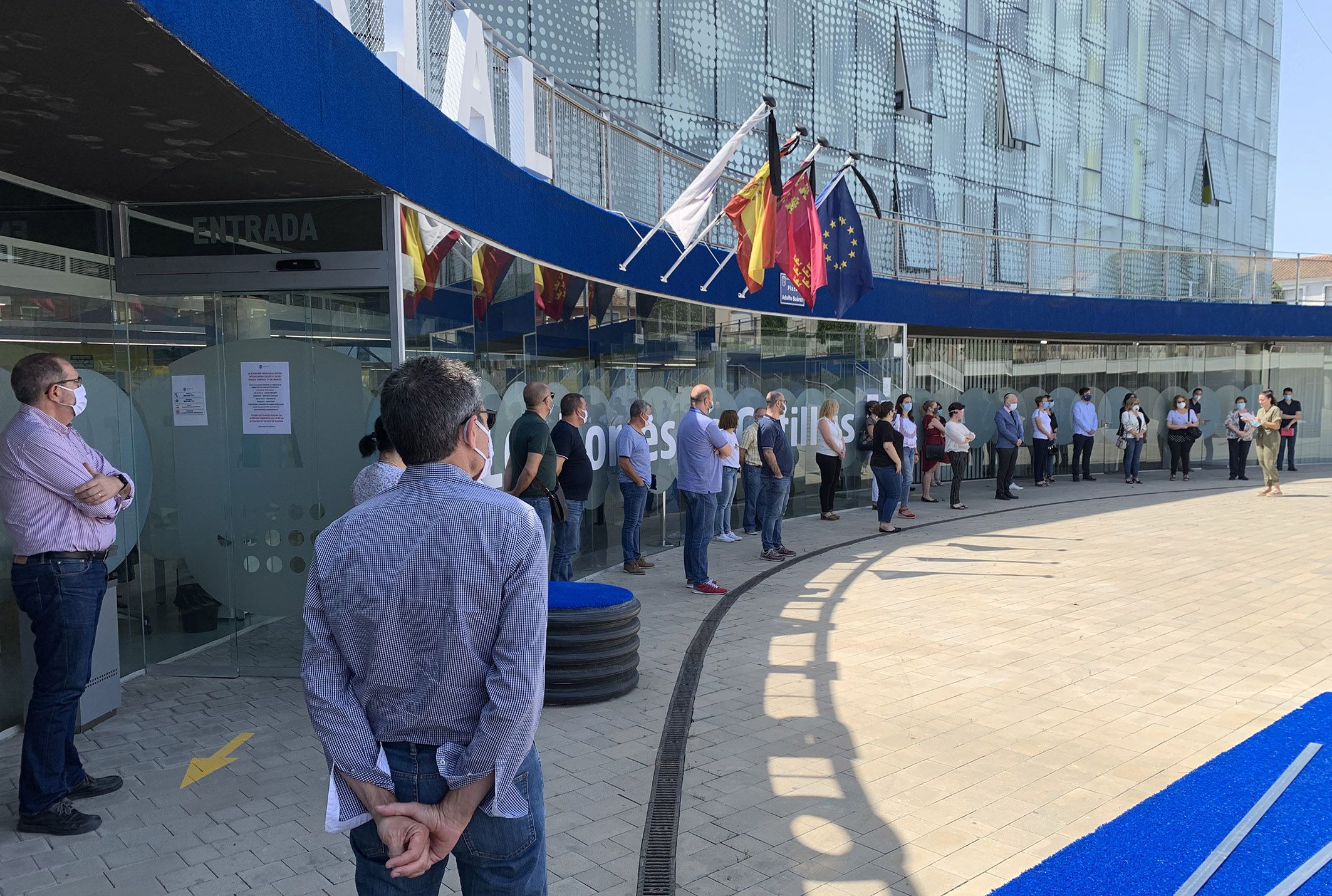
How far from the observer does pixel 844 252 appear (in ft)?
46.3

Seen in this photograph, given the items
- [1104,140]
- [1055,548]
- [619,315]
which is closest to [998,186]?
[1104,140]

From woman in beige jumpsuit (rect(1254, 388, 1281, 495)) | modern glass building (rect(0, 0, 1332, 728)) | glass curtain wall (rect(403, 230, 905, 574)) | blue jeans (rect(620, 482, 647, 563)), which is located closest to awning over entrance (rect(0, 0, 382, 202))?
modern glass building (rect(0, 0, 1332, 728))

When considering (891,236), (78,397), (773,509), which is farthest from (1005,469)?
(78,397)

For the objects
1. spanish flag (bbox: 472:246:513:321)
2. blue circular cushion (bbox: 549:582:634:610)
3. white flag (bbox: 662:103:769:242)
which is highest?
white flag (bbox: 662:103:769:242)

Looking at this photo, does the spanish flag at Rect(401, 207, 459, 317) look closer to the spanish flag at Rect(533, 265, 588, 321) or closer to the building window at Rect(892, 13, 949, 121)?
the spanish flag at Rect(533, 265, 588, 321)

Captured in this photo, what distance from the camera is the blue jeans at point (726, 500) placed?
13.4 m

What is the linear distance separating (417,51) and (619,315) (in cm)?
479

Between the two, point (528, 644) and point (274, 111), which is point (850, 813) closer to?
point (528, 644)

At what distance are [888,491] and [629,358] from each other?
4.52m

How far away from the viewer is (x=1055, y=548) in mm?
12469

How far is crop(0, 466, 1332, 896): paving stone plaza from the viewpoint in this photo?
408cm

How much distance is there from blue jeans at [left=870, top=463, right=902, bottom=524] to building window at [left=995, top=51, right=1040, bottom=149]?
1741 centimetres

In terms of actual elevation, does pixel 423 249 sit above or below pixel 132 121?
below

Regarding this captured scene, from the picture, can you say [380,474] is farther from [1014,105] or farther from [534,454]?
[1014,105]
